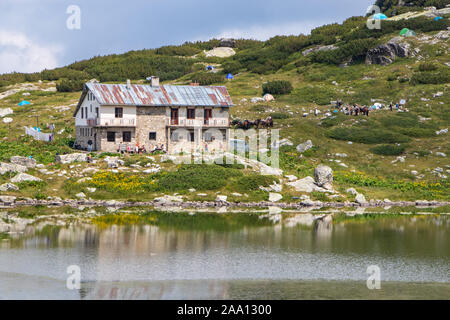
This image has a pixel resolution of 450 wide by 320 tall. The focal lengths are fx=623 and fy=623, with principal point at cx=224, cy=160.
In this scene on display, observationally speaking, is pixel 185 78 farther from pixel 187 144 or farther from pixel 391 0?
pixel 391 0

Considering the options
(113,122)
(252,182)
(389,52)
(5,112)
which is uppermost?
(389,52)

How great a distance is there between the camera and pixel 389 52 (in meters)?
97.7

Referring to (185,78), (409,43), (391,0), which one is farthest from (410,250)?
(391,0)

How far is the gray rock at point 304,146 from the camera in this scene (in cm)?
6700

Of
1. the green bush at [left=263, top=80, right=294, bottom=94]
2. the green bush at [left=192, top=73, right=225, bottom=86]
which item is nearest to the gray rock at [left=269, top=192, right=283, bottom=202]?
the green bush at [left=263, top=80, right=294, bottom=94]

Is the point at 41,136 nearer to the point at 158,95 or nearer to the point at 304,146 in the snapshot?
the point at 158,95

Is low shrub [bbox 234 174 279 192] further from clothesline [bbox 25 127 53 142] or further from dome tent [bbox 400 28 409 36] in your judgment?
dome tent [bbox 400 28 409 36]

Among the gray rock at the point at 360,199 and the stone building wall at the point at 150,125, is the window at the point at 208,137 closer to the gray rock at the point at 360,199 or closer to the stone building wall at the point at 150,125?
the stone building wall at the point at 150,125

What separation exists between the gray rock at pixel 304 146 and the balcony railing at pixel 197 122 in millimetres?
9618

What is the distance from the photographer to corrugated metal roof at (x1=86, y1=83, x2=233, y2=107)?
223 ft

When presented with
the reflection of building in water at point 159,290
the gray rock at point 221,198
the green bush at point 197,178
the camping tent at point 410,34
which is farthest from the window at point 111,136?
the camping tent at point 410,34

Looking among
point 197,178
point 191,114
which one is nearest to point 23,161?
point 197,178

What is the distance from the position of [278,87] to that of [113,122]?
32.7m

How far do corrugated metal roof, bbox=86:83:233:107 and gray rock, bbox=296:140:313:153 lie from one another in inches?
401
